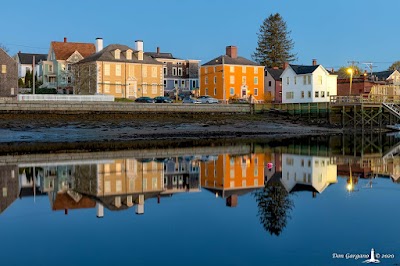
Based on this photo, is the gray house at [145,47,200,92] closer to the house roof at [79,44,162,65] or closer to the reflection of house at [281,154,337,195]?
the house roof at [79,44,162,65]

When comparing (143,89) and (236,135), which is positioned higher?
(143,89)

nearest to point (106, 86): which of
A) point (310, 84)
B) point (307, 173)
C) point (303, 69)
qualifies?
point (303, 69)

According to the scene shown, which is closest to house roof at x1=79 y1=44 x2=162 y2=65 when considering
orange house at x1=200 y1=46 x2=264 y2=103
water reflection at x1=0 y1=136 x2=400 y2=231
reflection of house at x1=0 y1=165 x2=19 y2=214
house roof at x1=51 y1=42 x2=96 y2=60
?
orange house at x1=200 y1=46 x2=264 y2=103

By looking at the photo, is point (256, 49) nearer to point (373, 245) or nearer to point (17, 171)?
point (17, 171)

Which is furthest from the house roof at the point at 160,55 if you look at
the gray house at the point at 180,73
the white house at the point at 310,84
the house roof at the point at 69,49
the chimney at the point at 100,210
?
the chimney at the point at 100,210

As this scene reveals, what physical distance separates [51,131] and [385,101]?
4749 cm

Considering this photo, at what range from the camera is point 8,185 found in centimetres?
2072

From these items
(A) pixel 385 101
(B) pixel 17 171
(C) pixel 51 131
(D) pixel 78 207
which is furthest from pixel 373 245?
(A) pixel 385 101

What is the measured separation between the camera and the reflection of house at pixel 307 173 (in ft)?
67.4

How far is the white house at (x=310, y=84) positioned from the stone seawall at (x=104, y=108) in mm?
17802

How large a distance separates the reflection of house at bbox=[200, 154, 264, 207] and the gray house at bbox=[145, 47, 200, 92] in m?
76.3

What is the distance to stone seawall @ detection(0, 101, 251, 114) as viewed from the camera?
57.1 metres

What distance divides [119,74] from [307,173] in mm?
64801

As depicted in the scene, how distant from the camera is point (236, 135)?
5384 cm
